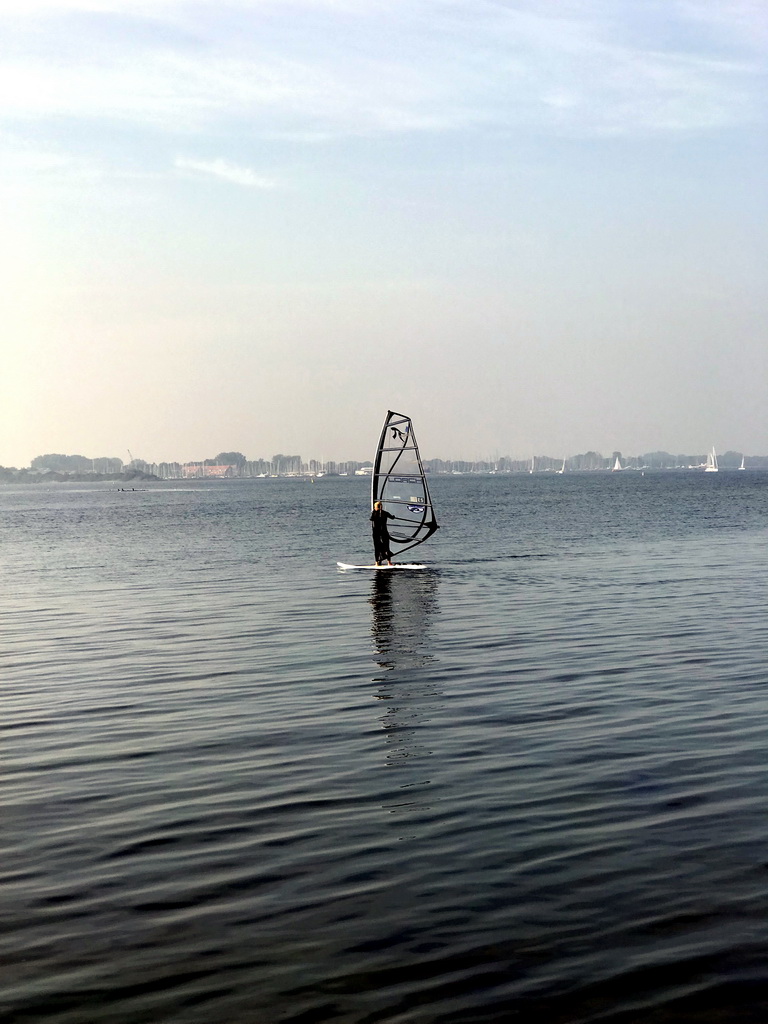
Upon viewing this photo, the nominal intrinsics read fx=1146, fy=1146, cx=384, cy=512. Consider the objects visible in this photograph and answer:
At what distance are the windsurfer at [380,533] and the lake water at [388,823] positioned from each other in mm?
18306

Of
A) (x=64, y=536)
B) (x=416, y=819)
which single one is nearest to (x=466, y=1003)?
(x=416, y=819)

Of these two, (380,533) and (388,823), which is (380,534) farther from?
(388,823)

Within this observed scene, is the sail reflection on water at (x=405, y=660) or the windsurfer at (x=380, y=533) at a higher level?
the windsurfer at (x=380, y=533)

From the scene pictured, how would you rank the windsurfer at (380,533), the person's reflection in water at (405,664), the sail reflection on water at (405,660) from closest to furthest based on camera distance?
the person's reflection in water at (405,664)
the sail reflection on water at (405,660)
the windsurfer at (380,533)

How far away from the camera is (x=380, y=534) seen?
45.9 metres

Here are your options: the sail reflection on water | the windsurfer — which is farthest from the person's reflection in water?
the windsurfer

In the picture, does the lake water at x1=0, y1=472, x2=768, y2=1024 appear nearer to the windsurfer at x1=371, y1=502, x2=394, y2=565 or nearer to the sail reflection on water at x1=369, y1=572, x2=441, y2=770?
the sail reflection on water at x1=369, y1=572, x2=441, y2=770

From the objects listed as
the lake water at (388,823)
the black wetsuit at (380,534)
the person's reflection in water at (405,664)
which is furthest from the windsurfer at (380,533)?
the lake water at (388,823)

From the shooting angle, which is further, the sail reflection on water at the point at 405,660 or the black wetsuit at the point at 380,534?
the black wetsuit at the point at 380,534

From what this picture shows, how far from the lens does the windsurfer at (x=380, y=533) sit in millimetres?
45250

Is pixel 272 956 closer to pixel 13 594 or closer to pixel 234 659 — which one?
pixel 234 659

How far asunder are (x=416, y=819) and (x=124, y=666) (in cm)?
1181

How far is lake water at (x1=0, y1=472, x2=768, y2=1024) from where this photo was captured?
7.42m

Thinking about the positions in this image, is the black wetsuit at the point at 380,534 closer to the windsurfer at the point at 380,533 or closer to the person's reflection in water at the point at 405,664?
the windsurfer at the point at 380,533
